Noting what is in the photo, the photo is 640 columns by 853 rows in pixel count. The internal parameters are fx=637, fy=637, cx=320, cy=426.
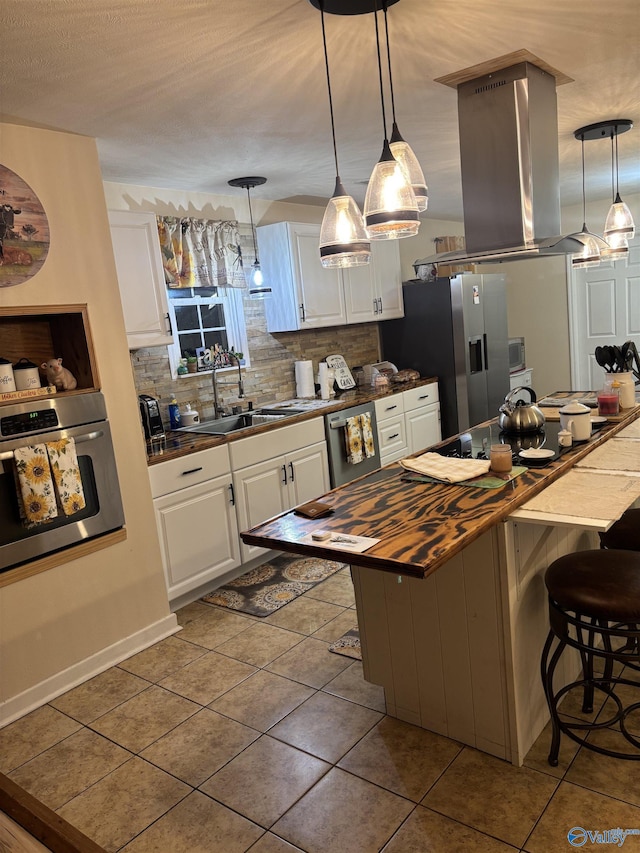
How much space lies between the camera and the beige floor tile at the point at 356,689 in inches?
100

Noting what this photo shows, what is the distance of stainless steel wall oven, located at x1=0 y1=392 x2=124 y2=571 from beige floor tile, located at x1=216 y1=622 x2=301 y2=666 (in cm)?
81

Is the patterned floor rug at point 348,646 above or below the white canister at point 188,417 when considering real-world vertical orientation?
below

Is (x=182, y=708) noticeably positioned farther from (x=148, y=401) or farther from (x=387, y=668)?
(x=148, y=401)

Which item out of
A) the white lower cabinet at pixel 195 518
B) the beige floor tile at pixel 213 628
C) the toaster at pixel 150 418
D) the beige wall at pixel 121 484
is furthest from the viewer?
the toaster at pixel 150 418

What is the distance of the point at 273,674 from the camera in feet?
9.29

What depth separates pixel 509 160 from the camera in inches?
108

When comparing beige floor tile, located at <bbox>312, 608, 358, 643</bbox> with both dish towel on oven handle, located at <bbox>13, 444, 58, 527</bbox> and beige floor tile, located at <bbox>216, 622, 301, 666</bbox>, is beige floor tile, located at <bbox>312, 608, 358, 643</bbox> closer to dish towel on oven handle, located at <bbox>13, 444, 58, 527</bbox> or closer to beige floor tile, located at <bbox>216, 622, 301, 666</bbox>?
beige floor tile, located at <bbox>216, 622, 301, 666</bbox>

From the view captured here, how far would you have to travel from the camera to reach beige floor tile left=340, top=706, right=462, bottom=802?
2.10m

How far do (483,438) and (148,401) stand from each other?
6.21 feet

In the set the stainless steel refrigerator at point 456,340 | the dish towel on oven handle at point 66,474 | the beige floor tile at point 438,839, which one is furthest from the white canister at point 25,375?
the stainless steel refrigerator at point 456,340

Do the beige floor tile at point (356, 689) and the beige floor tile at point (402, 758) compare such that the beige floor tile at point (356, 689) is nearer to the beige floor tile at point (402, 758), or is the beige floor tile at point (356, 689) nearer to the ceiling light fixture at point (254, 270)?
the beige floor tile at point (402, 758)

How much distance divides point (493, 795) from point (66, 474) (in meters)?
2.04

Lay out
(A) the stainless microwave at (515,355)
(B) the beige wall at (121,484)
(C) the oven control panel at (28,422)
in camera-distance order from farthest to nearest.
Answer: (A) the stainless microwave at (515,355)
(B) the beige wall at (121,484)
(C) the oven control panel at (28,422)

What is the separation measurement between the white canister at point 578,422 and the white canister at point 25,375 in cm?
231
